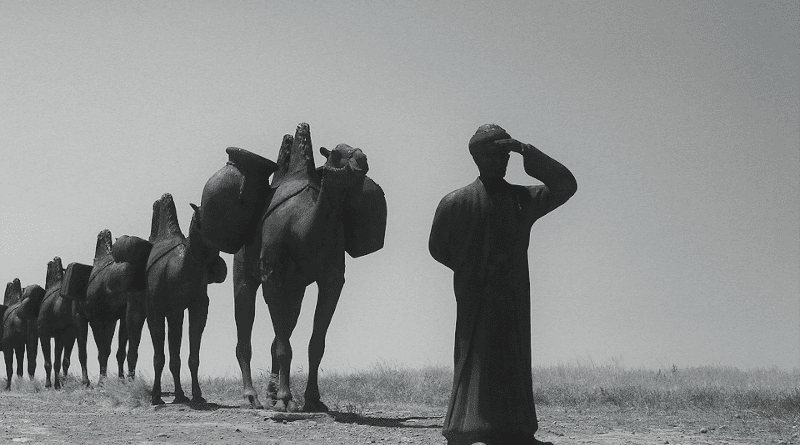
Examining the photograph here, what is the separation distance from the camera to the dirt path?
11.2 meters

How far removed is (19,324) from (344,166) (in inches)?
804

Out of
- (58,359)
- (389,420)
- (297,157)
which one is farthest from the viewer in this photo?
(58,359)

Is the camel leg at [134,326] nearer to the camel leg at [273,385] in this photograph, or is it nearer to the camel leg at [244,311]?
the camel leg at [244,311]

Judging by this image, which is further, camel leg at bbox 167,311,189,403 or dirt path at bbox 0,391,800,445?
camel leg at bbox 167,311,189,403

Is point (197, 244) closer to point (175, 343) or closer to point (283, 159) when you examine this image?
point (175, 343)

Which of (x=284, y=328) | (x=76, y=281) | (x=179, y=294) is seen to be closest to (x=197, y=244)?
(x=179, y=294)

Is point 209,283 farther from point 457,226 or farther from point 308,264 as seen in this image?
point 457,226

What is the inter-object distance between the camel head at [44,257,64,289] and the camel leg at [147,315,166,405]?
12.3 meters

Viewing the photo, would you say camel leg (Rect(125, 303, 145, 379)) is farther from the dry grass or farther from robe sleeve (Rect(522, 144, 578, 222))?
robe sleeve (Rect(522, 144, 578, 222))

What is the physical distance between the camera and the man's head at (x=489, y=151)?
902 cm

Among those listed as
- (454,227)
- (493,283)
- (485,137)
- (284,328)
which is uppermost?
(485,137)

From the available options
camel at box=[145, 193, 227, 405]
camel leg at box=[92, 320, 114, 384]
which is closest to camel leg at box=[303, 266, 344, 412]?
camel at box=[145, 193, 227, 405]

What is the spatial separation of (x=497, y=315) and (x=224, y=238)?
259 inches

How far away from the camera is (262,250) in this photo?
1362 cm
